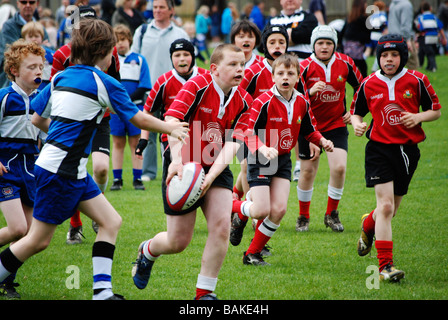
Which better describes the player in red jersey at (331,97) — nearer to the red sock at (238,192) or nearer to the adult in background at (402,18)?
the red sock at (238,192)

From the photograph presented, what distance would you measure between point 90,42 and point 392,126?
9.53 feet

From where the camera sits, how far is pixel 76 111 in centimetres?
439

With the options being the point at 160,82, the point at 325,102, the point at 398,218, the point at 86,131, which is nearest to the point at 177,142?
the point at 86,131

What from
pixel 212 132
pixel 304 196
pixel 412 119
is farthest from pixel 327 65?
pixel 212 132

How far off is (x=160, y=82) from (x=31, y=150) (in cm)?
214

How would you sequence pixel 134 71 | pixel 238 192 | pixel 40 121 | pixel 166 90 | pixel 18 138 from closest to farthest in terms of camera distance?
1. pixel 40 121
2. pixel 18 138
3. pixel 166 90
4. pixel 238 192
5. pixel 134 71

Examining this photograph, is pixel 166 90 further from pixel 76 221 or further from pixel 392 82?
pixel 392 82

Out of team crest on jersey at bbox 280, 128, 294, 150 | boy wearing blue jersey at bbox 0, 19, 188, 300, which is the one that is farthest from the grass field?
team crest on jersey at bbox 280, 128, 294, 150

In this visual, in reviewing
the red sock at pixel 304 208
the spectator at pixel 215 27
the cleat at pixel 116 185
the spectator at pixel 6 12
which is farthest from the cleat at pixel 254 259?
the spectator at pixel 215 27

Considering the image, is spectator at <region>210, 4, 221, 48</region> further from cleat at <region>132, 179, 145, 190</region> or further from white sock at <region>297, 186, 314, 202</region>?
white sock at <region>297, 186, 314, 202</region>

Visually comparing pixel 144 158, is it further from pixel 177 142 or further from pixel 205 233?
pixel 177 142

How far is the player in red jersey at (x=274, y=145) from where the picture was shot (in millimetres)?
6023

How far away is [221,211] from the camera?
4770 millimetres

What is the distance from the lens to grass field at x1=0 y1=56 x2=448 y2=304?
516 cm
